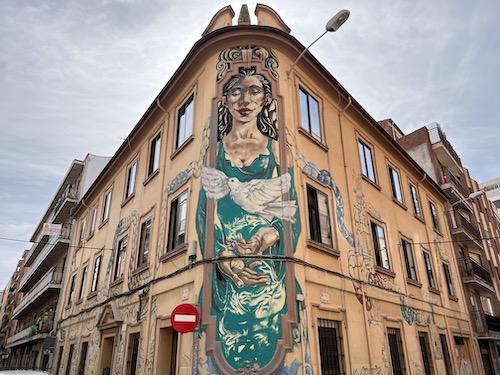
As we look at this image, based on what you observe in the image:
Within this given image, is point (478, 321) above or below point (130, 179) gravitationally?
below

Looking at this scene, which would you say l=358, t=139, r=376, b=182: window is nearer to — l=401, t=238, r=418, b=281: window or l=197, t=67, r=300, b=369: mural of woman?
l=401, t=238, r=418, b=281: window

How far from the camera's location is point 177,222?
35.8 feet

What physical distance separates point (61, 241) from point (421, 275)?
20.4 m

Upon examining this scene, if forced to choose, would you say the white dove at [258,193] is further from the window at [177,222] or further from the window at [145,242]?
the window at [145,242]

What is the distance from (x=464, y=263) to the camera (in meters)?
21.5

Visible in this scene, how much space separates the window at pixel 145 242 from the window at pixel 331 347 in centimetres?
604

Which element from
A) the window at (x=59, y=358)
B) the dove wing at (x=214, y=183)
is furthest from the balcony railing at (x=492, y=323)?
the window at (x=59, y=358)

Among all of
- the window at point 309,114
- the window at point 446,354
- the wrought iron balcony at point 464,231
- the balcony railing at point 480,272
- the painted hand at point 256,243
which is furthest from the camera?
the balcony railing at point 480,272

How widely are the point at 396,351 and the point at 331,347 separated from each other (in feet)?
13.1

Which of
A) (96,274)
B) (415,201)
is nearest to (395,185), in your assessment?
(415,201)

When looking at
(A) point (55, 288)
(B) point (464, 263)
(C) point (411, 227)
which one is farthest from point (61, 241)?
(B) point (464, 263)

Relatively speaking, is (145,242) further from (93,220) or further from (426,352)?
(426,352)

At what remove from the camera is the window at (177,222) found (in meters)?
10.4

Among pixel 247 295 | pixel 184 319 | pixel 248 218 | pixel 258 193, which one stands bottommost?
pixel 184 319
